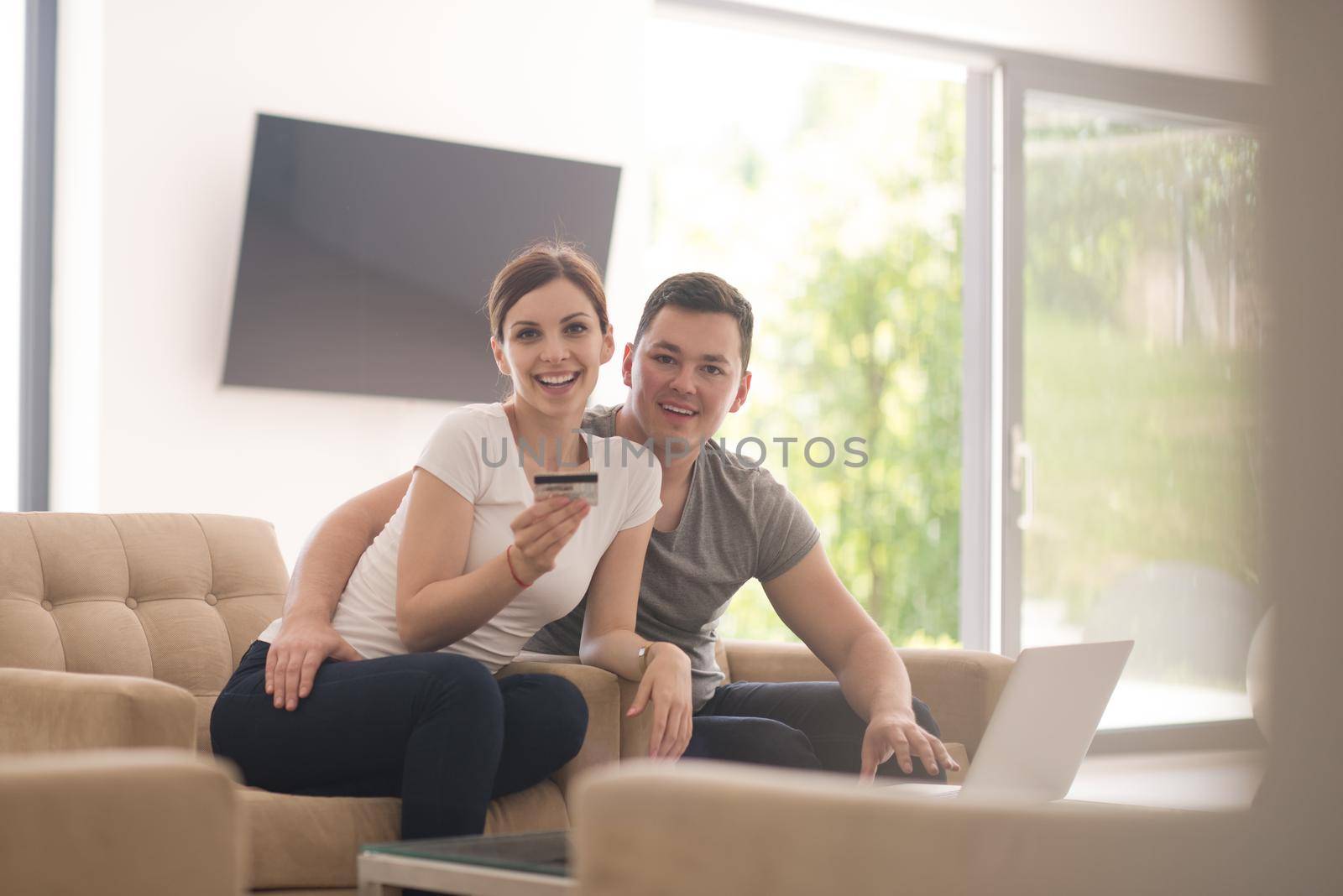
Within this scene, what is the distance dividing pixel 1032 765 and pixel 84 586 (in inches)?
57.7

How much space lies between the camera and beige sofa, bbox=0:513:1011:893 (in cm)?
161

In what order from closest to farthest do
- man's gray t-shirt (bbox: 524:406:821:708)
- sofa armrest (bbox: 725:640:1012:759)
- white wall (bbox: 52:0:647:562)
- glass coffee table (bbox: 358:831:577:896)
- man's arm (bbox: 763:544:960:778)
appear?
glass coffee table (bbox: 358:831:577:896)
man's arm (bbox: 763:544:960:778)
man's gray t-shirt (bbox: 524:406:821:708)
sofa armrest (bbox: 725:640:1012:759)
white wall (bbox: 52:0:647:562)

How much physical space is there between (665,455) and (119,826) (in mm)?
1358

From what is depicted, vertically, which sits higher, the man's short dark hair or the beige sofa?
the man's short dark hair

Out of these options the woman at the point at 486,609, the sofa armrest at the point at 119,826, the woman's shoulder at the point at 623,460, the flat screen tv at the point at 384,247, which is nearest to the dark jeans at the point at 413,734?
the woman at the point at 486,609

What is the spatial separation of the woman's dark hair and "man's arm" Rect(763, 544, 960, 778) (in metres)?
0.55

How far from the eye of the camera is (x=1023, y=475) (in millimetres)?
4891

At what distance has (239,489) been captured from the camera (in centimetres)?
361

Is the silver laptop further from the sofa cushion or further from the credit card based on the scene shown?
the sofa cushion

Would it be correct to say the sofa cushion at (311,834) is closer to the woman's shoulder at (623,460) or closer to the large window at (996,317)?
the woman's shoulder at (623,460)

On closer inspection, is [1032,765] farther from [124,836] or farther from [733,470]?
[124,836]

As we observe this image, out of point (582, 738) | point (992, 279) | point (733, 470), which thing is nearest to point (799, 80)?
point (992, 279)

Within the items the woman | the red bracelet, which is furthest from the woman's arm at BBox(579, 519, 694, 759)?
the red bracelet

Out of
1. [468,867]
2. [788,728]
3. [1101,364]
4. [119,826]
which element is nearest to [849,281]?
[1101,364]
